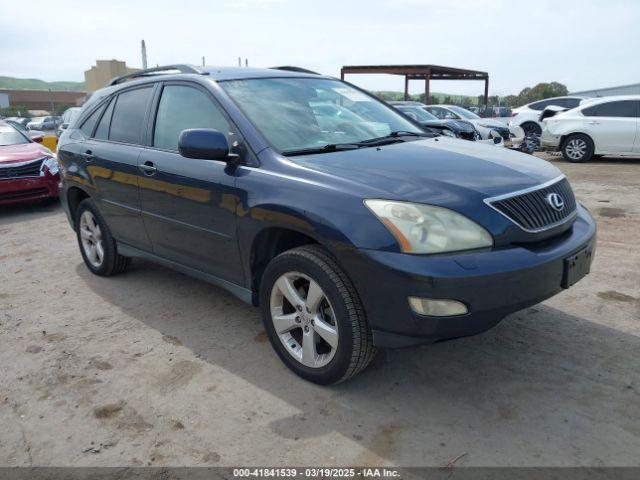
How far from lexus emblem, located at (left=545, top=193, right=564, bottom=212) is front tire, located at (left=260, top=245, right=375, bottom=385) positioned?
115 cm

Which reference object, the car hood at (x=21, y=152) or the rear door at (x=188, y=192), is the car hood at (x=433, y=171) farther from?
the car hood at (x=21, y=152)

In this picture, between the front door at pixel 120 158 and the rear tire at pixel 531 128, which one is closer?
the front door at pixel 120 158

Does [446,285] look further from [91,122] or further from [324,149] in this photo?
[91,122]

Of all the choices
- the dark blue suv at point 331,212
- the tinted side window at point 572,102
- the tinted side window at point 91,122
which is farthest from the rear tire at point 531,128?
the tinted side window at point 91,122

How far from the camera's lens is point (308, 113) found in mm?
3510

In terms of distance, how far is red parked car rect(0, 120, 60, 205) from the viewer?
802 cm

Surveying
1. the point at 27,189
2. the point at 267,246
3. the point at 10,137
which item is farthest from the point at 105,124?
the point at 10,137

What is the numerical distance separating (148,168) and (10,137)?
274 inches

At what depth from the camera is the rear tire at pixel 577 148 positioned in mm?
12273

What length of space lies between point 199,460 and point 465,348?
1740 millimetres

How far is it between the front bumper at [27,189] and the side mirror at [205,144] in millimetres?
6173

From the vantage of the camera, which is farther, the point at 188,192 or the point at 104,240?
the point at 104,240

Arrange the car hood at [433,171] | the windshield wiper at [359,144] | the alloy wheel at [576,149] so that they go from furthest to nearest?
the alloy wheel at [576,149], the windshield wiper at [359,144], the car hood at [433,171]

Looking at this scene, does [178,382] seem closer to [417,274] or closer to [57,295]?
[417,274]
